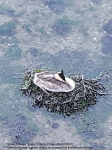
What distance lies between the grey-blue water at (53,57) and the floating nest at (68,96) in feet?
0.59

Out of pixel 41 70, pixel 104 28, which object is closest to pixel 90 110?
pixel 41 70

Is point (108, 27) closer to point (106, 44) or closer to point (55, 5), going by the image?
point (106, 44)

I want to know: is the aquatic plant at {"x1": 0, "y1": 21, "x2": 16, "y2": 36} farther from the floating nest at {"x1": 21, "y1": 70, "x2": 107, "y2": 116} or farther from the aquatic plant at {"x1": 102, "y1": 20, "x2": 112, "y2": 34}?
the aquatic plant at {"x1": 102, "y1": 20, "x2": 112, "y2": 34}

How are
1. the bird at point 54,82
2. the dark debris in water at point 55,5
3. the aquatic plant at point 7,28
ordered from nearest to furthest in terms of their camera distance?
the bird at point 54,82 → the aquatic plant at point 7,28 → the dark debris in water at point 55,5

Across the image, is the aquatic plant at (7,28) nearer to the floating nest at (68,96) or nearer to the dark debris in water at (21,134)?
the floating nest at (68,96)

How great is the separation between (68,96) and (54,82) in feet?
1.91

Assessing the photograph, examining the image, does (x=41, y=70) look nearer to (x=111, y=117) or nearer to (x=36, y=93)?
(x=36, y=93)

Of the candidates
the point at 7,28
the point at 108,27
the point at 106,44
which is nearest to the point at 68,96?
the point at 106,44

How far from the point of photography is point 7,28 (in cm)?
1214

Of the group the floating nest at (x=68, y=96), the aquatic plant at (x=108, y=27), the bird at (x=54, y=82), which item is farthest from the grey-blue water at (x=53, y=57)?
the bird at (x=54, y=82)

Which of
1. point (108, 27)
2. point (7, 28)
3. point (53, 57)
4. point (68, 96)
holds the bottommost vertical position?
point (7, 28)

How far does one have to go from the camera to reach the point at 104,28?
1222cm

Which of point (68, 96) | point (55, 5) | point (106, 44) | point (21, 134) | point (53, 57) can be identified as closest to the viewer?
point (21, 134)

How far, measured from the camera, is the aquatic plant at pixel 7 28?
39.2ft
